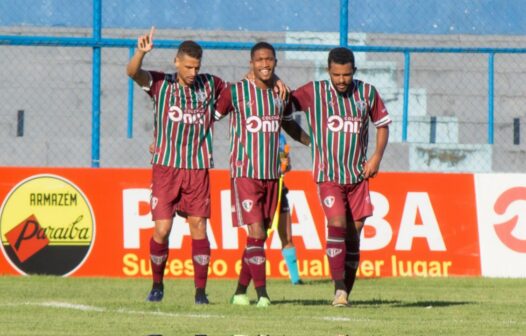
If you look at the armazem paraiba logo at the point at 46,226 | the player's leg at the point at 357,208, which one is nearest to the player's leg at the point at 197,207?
the player's leg at the point at 357,208

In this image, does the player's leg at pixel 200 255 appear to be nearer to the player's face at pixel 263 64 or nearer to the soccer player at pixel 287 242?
the player's face at pixel 263 64

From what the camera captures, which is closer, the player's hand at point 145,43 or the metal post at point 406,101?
the player's hand at point 145,43

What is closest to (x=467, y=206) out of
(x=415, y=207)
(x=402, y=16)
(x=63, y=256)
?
(x=415, y=207)

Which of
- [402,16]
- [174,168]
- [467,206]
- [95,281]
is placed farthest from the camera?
[402,16]

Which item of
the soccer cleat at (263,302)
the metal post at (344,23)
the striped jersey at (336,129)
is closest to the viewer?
the soccer cleat at (263,302)

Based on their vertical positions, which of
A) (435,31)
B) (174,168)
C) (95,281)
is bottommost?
(95,281)

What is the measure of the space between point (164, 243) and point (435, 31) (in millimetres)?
8135

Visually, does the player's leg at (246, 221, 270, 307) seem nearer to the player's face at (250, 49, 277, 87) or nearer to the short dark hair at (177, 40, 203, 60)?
the player's face at (250, 49, 277, 87)

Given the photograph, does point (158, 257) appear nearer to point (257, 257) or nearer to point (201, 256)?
point (201, 256)

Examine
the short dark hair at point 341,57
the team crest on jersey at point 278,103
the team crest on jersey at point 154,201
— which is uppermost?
the short dark hair at point 341,57

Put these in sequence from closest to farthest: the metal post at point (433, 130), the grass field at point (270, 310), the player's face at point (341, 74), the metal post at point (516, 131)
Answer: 1. the grass field at point (270, 310)
2. the player's face at point (341, 74)
3. the metal post at point (433, 130)
4. the metal post at point (516, 131)

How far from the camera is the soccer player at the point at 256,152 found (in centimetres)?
982

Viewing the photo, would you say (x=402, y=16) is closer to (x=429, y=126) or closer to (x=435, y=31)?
A: (x=435, y=31)

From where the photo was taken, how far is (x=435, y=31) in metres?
17.4
